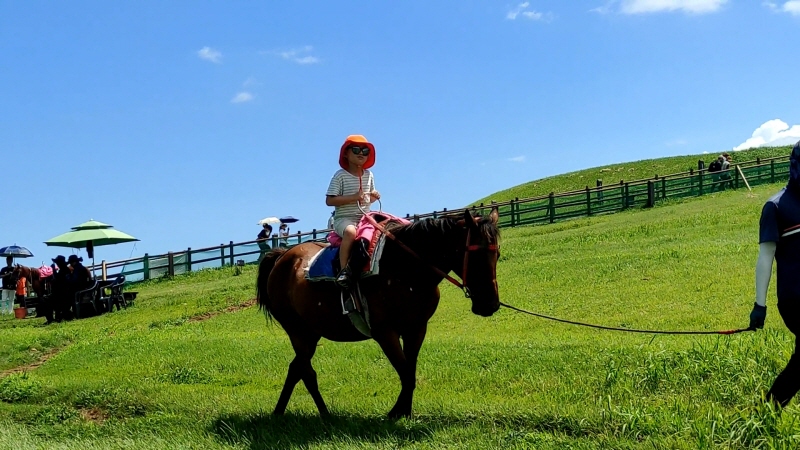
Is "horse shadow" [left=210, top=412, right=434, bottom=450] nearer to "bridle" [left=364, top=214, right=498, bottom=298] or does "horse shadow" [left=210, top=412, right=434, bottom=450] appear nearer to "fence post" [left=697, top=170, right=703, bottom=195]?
"bridle" [left=364, top=214, right=498, bottom=298]

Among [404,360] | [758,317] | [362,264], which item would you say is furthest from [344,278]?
[758,317]

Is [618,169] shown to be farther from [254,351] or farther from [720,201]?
[254,351]

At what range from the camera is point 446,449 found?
539 cm

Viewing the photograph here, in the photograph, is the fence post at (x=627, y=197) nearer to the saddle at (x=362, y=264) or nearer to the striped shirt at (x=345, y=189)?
the saddle at (x=362, y=264)

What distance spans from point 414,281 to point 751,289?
7.99 meters

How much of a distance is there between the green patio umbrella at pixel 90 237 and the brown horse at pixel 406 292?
18.9 m

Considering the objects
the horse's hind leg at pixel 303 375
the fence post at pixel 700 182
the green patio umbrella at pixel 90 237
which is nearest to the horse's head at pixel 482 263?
the horse's hind leg at pixel 303 375

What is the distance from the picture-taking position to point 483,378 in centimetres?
791

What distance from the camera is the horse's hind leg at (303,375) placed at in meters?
7.02

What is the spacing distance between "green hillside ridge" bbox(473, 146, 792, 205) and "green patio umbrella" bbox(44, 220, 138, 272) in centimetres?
3109

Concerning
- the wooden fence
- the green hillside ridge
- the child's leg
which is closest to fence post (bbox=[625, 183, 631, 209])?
the wooden fence

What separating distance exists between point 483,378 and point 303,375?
6.50ft

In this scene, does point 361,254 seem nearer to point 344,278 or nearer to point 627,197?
point 344,278

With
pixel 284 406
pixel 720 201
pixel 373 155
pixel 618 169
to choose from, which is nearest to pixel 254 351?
pixel 284 406
